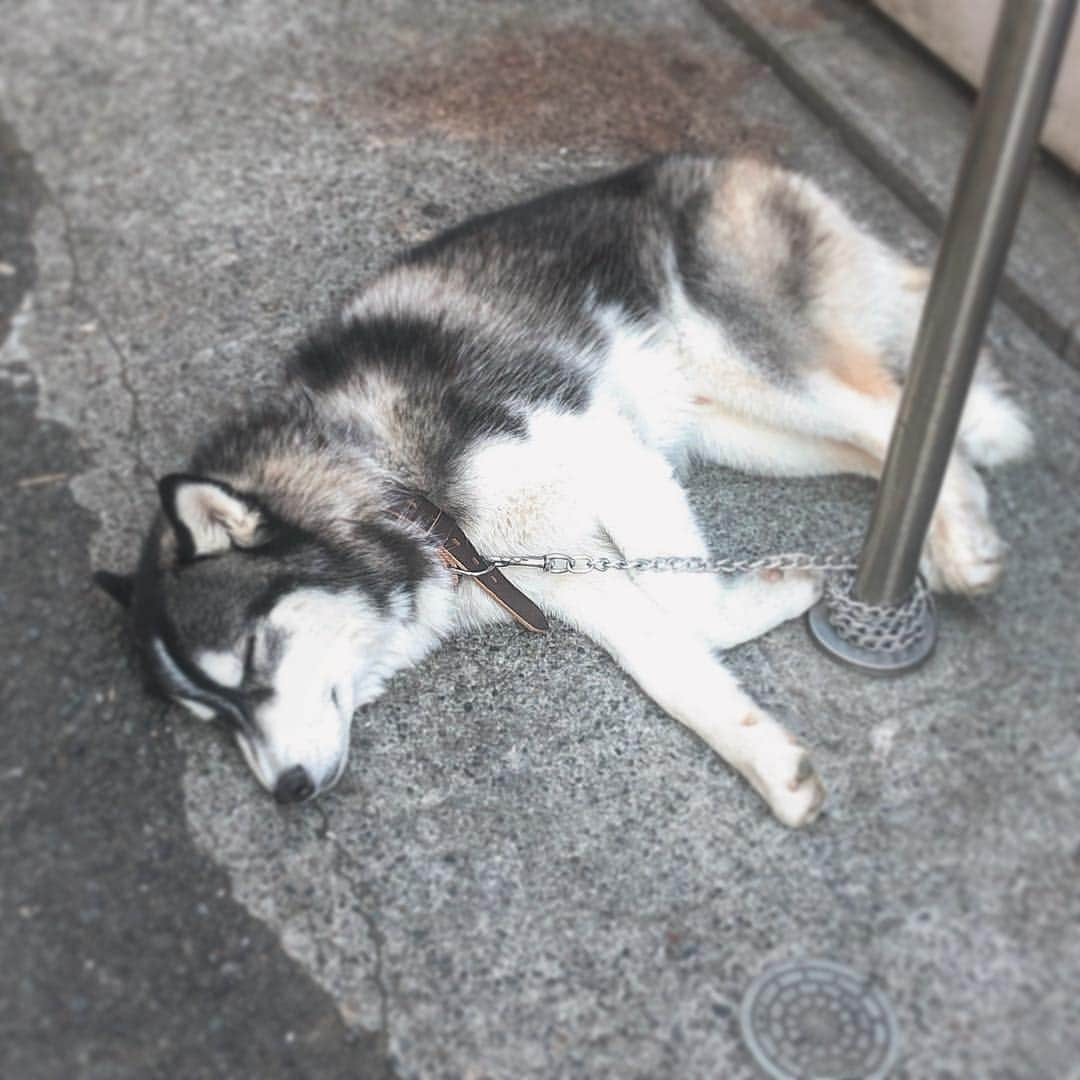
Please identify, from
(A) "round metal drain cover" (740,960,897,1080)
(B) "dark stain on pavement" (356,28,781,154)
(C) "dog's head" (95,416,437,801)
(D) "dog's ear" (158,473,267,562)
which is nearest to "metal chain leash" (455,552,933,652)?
(C) "dog's head" (95,416,437,801)

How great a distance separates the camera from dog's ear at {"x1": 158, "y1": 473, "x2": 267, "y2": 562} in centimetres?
296

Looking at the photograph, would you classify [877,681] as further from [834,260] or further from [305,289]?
[305,289]

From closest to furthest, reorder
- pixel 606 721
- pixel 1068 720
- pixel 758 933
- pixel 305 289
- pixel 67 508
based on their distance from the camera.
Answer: pixel 758 933
pixel 1068 720
pixel 606 721
pixel 67 508
pixel 305 289

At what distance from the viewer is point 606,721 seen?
10.5ft

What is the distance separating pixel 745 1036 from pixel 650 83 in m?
4.33

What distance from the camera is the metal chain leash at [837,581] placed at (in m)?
3.15

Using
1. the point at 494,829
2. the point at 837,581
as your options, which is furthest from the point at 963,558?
the point at 494,829

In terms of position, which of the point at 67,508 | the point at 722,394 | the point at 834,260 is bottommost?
the point at 67,508

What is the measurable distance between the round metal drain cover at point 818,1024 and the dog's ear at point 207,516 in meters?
1.66

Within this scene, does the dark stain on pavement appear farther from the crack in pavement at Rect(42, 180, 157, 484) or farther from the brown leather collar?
the brown leather collar

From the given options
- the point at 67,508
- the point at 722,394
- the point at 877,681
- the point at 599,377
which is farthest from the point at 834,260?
the point at 67,508

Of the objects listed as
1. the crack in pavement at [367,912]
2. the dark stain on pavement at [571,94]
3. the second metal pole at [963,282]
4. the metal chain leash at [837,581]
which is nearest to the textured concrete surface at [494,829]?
the crack in pavement at [367,912]

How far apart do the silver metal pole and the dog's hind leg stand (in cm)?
42

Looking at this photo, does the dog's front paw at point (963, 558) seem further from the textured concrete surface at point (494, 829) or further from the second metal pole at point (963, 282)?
the second metal pole at point (963, 282)
